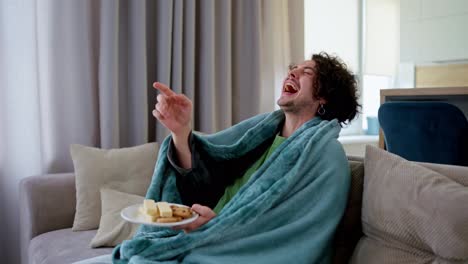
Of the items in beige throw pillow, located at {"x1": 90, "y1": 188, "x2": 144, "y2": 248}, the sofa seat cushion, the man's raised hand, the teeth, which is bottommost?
the sofa seat cushion

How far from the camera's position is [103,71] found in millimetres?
2273

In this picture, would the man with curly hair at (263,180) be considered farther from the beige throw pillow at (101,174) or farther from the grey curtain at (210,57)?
the grey curtain at (210,57)

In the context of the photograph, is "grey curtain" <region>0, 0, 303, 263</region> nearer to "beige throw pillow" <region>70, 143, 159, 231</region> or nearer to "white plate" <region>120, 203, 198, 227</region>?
"beige throw pillow" <region>70, 143, 159, 231</region>

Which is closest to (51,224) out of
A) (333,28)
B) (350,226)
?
(350,226)

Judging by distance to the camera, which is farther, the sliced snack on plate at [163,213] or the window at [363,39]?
the window at [363,39]

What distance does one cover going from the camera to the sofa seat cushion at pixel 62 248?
1.62 meters

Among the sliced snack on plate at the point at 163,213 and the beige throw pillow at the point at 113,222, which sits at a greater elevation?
the sliced snack on plate at the point at 163,213

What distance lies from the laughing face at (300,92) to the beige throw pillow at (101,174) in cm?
84

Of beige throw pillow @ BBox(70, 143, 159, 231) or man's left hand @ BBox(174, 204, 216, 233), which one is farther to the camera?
beige throw pillow @ BBox(70, 143, 159, 231)

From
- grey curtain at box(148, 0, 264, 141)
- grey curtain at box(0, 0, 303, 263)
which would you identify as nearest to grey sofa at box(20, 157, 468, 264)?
grey curtain at box(0, 0, 303, 263)

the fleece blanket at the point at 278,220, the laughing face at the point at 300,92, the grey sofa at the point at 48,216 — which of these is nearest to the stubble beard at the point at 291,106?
the laughing face at the point at 300,92

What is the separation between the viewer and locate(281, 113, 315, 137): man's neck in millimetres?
1528

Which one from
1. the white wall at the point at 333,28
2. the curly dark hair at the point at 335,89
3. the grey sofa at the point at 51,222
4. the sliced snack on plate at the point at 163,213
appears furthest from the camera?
the white wall at the point at 333,28

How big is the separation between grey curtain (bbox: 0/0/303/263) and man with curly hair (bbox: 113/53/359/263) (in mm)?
986
